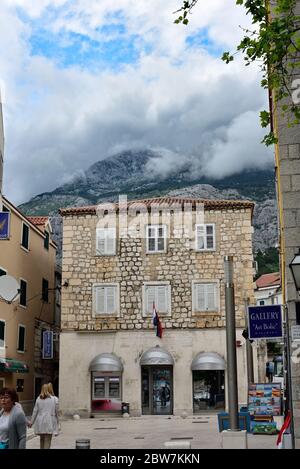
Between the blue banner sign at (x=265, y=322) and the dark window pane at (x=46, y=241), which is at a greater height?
the dark window pane at (x=46, y=241)

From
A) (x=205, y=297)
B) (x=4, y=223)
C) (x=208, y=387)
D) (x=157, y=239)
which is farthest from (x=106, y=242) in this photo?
(x=4, y=223)

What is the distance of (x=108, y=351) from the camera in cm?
3133

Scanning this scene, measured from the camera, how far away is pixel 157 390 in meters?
31.1

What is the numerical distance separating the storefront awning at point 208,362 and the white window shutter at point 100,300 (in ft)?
17.6

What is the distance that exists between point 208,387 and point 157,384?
8.36 ft

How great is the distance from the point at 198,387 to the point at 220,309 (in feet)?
13.1

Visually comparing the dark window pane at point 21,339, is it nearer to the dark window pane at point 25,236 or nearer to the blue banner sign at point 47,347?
the blue banner sign at point 47,347

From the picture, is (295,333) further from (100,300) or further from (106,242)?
(106,242)

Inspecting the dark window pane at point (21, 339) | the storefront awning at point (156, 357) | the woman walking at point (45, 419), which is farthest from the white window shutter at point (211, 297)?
the woman walking at point (45, 419)

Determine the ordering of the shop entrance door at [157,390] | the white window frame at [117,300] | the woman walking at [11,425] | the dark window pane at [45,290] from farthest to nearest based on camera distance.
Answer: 1. the dark window pane at [45,290]
2. the white window frame at [117,300]
3. the shop entrance door at [157,390]
4. the woman walking at [11,425]

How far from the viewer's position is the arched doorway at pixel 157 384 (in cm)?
3081

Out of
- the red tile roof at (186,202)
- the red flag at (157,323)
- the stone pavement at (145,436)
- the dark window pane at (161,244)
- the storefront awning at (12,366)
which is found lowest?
the stone pavement at (145,436)

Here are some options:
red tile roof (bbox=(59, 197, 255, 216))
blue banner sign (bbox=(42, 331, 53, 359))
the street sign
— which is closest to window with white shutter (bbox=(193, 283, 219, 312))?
red tile roof (bbox=(59, 197, 255, 216))
